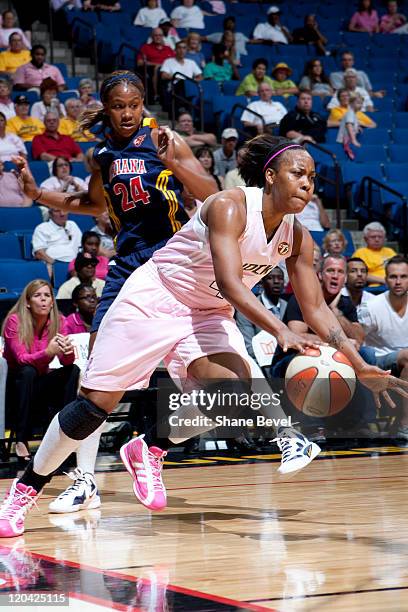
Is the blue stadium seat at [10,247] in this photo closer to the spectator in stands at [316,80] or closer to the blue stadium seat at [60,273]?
the blue stadium seat at [60,273]

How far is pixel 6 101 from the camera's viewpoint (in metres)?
12.8

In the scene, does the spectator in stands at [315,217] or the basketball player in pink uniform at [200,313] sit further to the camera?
the spectator in stands at [315,217]

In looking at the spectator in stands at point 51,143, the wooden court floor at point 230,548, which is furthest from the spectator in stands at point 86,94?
the wooden court floor at point 230,548

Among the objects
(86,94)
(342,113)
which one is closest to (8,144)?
(86,94)

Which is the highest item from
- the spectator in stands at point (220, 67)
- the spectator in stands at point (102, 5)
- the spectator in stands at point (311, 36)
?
the spectator in stands at point (102, 5)

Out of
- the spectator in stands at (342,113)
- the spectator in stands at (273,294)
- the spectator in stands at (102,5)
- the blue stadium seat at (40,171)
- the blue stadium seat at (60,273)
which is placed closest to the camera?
the spectator in stands at (273,294)

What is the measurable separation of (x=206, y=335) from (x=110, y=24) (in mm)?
11666

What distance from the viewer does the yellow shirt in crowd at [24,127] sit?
41.5 ft

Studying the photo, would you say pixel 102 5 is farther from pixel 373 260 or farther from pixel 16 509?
pixel 16 509

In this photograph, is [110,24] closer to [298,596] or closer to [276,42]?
[276,42]

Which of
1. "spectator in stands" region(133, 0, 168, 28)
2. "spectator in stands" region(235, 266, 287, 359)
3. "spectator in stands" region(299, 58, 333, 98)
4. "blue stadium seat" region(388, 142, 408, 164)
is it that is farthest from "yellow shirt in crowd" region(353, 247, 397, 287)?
"spectator in stands" region(133, 0, 168, 28)

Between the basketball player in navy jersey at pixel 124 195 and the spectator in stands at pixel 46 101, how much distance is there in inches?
299

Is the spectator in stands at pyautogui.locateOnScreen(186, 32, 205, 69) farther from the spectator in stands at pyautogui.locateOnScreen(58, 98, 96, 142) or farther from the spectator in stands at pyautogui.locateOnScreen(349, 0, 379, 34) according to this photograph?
the spectator in stands at pyautogui.locateOnScreen(349, 0, 379, 34)

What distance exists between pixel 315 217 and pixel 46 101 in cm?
348
